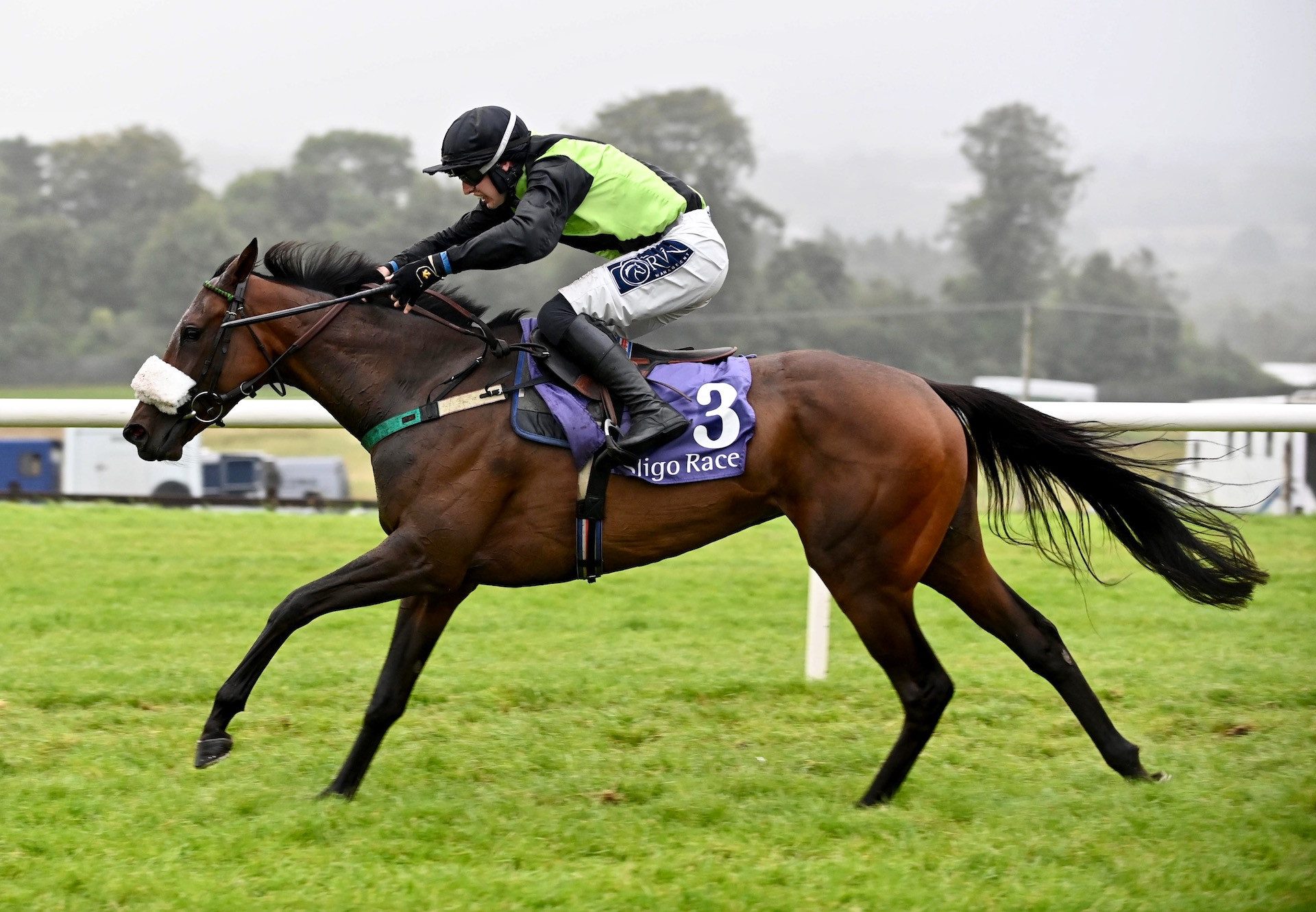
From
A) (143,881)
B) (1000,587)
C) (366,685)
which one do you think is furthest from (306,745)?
(1000,587)

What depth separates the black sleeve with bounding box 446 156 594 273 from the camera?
168 inches

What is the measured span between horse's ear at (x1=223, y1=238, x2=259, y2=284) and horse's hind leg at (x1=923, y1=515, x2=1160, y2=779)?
256 centimetres

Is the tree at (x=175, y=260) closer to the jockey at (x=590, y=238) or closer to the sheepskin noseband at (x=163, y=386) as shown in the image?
the sheepskin noseband at (x=163, y=386)

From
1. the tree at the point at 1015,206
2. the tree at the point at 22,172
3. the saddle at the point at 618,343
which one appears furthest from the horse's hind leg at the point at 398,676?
the tree at the point at 22,172

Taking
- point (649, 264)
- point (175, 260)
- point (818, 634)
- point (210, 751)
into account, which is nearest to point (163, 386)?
point (210, 751)

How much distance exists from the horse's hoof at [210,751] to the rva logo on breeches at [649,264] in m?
1.96

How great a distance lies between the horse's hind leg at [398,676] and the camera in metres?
4.32

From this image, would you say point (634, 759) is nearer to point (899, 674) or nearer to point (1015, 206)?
point (899, 674)

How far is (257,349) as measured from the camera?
449 centimetres

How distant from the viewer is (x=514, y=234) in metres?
4.25

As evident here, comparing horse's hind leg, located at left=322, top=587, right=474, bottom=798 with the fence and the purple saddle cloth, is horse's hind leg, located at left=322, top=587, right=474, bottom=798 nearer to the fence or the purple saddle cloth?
the purple saddle cloth

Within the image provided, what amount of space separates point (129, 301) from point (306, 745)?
45.0 metres

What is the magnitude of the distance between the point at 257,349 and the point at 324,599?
3.01 feet

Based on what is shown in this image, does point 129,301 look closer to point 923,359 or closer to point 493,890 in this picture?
point 923,359
